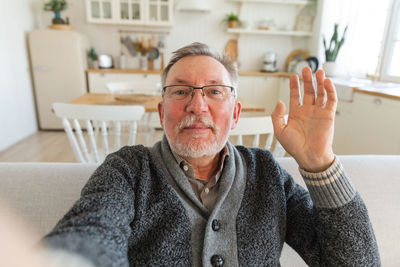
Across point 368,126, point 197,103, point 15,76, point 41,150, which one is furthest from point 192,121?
point 15,76

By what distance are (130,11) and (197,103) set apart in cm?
364

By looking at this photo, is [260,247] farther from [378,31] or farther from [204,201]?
[378,31]

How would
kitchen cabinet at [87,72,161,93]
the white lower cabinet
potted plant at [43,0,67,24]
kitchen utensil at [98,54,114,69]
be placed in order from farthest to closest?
kitchen utensil at [98,54,114,69]
kitchen cabinet at [87,72,161,93]
potted plant at [43,0,67,24]
the white lower cabinet

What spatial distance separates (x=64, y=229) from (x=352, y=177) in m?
1.00

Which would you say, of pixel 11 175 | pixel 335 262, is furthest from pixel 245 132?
pixel 11 175

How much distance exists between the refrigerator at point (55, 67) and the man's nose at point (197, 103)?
11.2 ft

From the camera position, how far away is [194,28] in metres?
4.32

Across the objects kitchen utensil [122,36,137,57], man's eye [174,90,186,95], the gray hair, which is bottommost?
man's eye [174,90,186,95]

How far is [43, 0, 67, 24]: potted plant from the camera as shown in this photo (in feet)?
12.2

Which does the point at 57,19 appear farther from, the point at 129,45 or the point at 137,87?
the point at 137,87

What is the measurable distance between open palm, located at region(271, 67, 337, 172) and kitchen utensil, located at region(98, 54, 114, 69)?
3763 millimetres

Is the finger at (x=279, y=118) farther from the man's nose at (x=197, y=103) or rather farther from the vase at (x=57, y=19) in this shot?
the vase at (x=57, y=19)

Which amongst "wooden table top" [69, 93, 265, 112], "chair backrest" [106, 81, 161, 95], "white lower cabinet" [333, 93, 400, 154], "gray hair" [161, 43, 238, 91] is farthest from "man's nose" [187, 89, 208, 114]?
"chair backrest" [106, 81, 161, 95]

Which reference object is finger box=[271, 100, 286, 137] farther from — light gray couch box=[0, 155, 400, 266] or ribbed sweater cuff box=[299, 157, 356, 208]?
light gray couch box=[0, 155, 400, 266]
